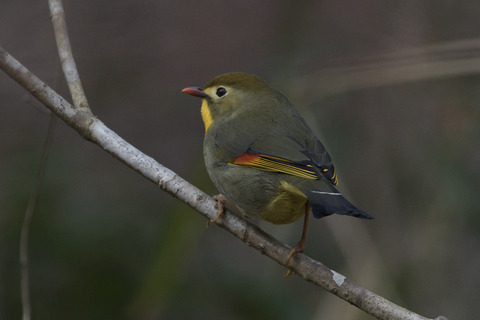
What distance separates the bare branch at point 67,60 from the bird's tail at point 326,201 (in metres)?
1.31

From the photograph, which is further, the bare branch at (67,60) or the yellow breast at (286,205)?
the bare branch at (67,60)

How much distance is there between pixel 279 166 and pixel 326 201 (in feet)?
1.56

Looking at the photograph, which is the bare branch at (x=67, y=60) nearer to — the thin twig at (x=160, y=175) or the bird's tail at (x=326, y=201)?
the thin twig at (x=160, y=175)

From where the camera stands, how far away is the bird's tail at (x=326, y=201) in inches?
119

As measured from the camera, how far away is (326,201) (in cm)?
313

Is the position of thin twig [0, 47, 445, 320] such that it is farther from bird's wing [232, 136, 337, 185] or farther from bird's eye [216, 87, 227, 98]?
bird's eye [216, 87, 227, 98]

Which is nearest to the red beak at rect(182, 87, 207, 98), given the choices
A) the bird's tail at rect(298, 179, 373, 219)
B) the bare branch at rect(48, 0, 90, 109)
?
the bare branch at rect(48, 0, 90, 109)

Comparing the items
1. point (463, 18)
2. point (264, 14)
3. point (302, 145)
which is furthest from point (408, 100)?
point (302, 145)

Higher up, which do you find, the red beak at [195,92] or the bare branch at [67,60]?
the bare branch at [67,60]

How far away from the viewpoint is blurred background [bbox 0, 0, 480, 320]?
16.1 feet

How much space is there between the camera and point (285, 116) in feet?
13.3

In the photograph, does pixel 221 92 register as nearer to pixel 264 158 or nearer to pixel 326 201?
pixel 264 158

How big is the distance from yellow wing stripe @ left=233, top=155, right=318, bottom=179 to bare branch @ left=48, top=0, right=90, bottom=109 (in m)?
0.98

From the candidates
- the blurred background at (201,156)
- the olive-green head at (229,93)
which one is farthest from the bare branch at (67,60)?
the olive-green head at (229,93)
